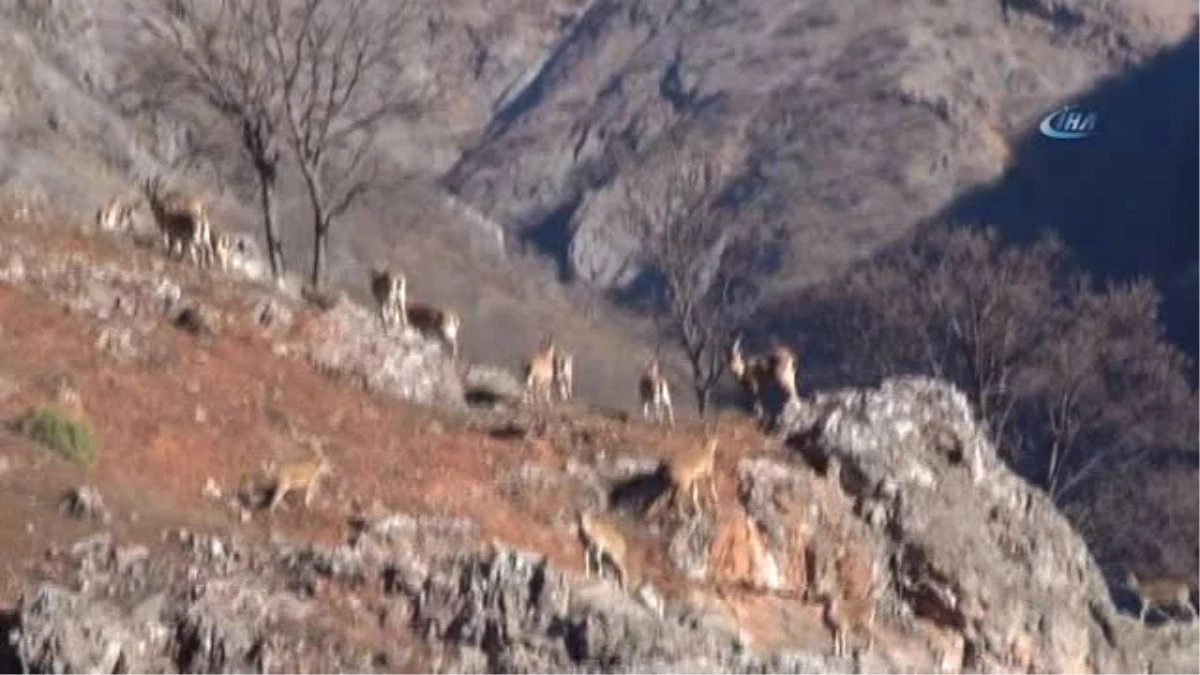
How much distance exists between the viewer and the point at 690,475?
31.3 m

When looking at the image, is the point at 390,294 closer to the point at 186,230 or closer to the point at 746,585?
the point at 186,230

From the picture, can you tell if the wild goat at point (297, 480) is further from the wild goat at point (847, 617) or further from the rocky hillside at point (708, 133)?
the rocky hillside at point (708, 133)

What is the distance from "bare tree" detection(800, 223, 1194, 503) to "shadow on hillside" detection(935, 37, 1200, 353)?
53.4 m

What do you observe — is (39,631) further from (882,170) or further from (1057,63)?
(1057,63)

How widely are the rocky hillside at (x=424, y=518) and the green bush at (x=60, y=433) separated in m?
0.04

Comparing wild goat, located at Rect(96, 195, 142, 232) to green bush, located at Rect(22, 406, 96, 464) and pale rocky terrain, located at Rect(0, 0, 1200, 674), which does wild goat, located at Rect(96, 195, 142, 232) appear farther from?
green bush, located at Rect(22, 406, 96, 464)

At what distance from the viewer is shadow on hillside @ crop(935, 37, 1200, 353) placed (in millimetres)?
136375

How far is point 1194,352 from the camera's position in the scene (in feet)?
357

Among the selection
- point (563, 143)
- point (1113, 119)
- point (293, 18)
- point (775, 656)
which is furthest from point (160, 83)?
point (563, 143)

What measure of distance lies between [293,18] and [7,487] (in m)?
43.8

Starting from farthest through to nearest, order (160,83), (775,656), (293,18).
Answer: (293,18)
(160,83)
(775,656)

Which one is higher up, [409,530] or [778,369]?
[778,369]

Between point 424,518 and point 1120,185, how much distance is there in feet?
400

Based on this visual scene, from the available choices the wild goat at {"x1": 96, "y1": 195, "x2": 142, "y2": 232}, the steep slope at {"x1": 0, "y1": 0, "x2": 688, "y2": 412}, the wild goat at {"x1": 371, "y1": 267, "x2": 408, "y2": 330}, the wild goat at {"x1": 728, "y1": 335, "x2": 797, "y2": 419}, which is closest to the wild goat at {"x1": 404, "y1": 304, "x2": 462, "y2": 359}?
the wild goat at {"x1": 371, "y1": 267, "x2": 408, "y2": 330}
